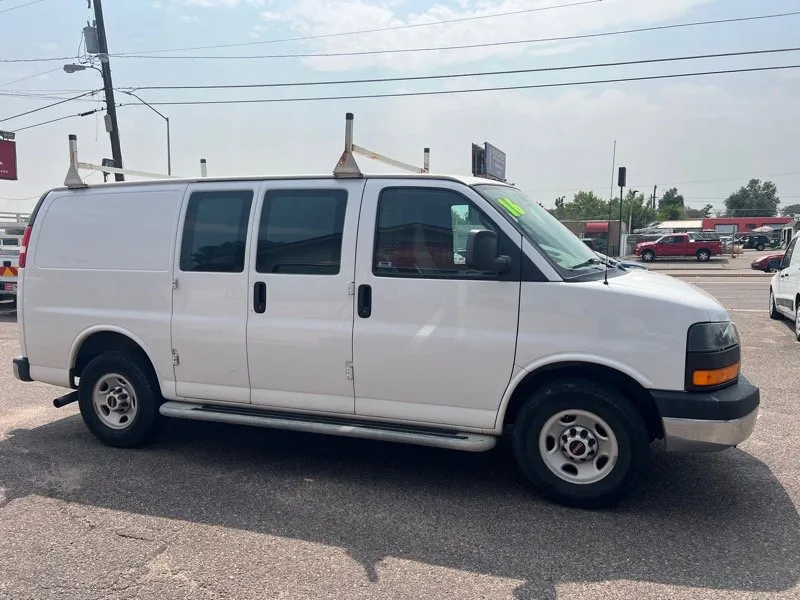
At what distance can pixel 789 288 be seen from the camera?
10.9 metres

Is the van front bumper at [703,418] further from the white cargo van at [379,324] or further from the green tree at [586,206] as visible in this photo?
the green tree at [586,206]

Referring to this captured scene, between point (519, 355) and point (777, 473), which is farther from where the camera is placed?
point (777, 473)

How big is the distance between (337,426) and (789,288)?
950 cm

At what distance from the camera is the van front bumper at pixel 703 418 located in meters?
3.80

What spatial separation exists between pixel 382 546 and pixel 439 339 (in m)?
1.33

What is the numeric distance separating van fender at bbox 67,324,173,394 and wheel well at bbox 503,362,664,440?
2.76m

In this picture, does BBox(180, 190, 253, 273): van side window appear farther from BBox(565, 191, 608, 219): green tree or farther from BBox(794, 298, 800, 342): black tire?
BBox(565, 191, 608, 219): green tree

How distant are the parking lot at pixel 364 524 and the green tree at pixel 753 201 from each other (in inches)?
5644

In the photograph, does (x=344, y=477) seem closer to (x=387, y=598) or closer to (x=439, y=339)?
(x=439, y=339)

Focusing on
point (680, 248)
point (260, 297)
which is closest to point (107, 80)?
point (260, 297)

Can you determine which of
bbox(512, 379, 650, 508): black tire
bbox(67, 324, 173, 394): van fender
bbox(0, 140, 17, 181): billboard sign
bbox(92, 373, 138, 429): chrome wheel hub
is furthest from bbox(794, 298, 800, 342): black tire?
bbox(0, 140, 17, 181): billboard sign

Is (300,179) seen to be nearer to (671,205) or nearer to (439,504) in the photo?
(439,504)

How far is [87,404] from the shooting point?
17.8ft

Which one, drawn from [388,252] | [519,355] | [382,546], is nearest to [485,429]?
[519,355]
